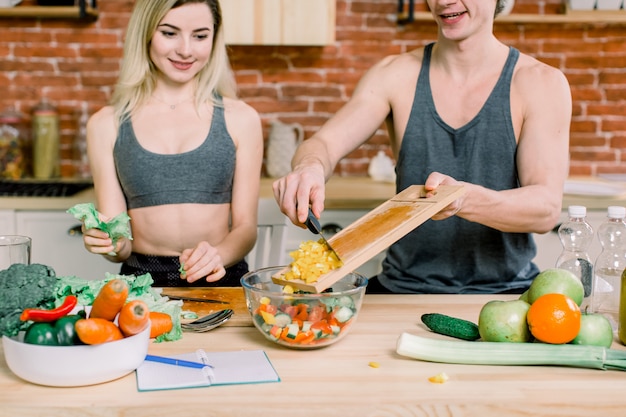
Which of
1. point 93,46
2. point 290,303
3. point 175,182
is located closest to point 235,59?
point 93,46

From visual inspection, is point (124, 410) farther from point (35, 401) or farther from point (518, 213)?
point (518, 213)

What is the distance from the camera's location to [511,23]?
350 cm

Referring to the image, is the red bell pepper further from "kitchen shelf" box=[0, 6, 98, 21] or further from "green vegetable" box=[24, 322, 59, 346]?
"kitchen shelf" box=[0, 6, 98, 21]

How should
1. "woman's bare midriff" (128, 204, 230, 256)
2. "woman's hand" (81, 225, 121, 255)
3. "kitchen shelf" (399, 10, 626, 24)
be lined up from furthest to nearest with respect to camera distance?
1. "kitchen shelf" (399, 10, 626, 24)
2. "woman's bare midriff" (128, 204, 230, 256)
3. "woman's hand" (81, 225, 121, 255)

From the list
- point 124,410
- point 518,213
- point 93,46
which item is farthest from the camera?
point 93,46

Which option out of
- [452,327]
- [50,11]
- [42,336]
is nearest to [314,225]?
[452,327]

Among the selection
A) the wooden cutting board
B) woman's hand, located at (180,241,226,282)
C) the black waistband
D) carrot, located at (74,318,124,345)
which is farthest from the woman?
carrot, located at (74,318,124,345)

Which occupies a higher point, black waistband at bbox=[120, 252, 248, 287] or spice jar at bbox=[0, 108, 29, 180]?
spice jar at bbox=[0, 108, 29, 180]

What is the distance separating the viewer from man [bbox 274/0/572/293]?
2020 millimetres

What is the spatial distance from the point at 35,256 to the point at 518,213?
198cm

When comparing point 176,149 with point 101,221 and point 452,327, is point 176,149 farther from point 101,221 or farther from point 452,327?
point 452,327

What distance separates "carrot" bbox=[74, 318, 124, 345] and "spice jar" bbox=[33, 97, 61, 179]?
2.42m

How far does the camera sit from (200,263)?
5.90ft

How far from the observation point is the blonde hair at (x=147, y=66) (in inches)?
86.4
